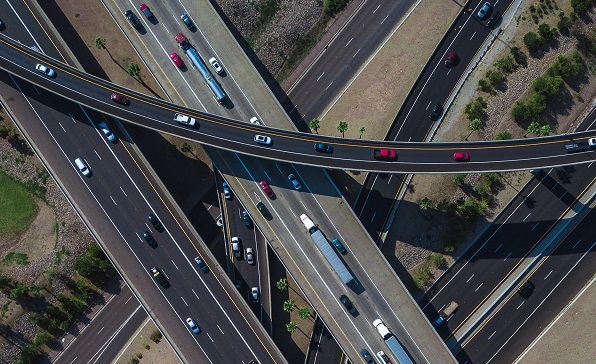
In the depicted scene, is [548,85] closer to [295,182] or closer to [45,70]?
[295,182]

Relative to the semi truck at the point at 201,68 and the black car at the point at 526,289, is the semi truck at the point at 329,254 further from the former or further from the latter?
the black car at the point at 526,289

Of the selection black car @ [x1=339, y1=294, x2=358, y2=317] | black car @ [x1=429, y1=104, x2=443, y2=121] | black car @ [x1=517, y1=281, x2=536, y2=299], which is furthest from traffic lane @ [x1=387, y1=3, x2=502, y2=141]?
black car @ [x1=517, y1=281, x2=536, y2=299]

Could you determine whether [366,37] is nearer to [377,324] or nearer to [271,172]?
[271,172]

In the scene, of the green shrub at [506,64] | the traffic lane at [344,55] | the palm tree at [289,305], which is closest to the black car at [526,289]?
the green shrub at [506,64]

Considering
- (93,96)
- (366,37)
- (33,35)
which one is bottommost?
(93,96)

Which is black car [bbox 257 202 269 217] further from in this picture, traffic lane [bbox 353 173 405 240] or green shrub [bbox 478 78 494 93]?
green shrub [bbox 478 78 494 93]

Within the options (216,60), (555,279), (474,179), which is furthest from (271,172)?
(555,279)

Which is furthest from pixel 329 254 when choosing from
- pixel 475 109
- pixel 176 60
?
pixel 176 60
